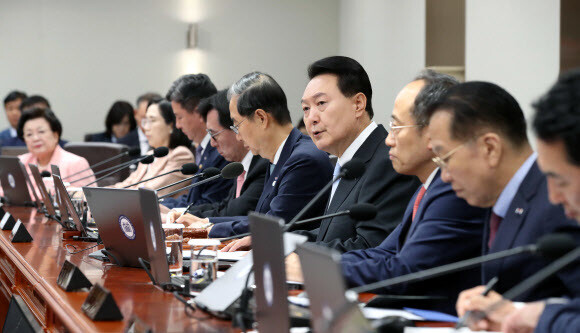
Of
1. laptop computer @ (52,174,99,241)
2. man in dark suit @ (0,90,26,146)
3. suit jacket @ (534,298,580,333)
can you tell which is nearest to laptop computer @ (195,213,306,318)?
suit jacket @ (534,298,580,333)

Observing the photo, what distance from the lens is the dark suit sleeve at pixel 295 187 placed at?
10.2 ft

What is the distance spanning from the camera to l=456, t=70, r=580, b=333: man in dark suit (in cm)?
129

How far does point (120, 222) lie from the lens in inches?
96.3

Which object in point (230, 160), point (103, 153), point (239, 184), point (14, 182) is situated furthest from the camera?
point (103, 153)

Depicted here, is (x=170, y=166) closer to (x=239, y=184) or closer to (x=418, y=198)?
(x=239, y=184)

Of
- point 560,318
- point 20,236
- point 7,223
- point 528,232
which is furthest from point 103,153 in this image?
point 560,318

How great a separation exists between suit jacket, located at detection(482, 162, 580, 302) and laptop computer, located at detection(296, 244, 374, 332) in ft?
1.89

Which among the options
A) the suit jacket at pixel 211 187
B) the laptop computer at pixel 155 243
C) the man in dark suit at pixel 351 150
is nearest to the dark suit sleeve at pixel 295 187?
the man in dark suit at pixel 351 150

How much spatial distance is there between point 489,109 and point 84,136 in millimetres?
7821

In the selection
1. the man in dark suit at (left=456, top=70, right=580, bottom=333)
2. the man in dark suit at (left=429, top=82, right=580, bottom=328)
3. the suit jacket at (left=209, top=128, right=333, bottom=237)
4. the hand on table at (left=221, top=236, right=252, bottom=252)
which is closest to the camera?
the man in dark suit at (left=456, top=70, right=580, bottom=333)

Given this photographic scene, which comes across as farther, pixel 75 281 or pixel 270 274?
pixel 75 281

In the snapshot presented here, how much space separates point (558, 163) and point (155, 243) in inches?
45.1

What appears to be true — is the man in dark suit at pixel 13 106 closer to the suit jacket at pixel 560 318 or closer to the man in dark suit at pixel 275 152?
the man in dark suit at pixel 275 152

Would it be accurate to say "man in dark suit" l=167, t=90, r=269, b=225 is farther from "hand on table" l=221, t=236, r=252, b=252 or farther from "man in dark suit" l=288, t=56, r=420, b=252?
"hand on table" l=221, t=236, r=252, b=252
